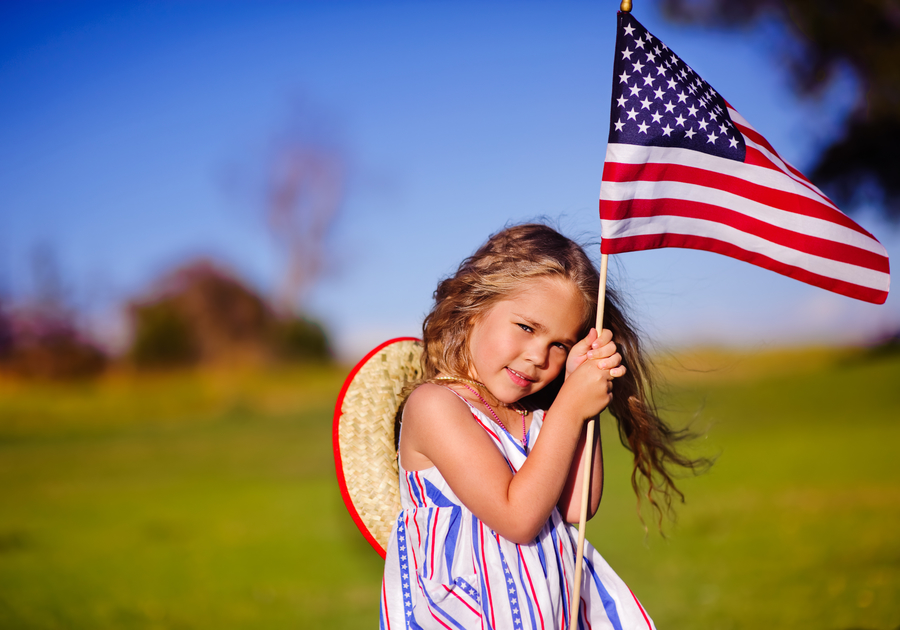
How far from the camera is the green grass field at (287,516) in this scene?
4.29 metres

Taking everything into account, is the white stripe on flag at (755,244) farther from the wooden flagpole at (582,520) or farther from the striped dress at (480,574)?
the striped dress at (480,574)

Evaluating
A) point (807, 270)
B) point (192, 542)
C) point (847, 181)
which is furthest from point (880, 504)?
point (192, 542)

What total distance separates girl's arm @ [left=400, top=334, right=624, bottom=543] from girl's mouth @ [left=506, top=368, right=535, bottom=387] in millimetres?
140

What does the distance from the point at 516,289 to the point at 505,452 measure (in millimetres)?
428

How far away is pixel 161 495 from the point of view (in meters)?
7.34

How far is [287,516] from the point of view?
22.0 ft

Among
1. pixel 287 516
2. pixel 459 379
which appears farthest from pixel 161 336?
pixel 459 379

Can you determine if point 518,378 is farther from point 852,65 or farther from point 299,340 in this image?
point 299,340

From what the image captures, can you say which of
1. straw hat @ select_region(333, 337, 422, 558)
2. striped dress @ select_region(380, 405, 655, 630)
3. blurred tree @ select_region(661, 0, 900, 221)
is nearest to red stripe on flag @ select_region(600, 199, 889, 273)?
striped dress @ select_region(380, 405, 655, 630)

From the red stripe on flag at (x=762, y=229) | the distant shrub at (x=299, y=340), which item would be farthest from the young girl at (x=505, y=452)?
the distant shrub at (x=299, y=340)

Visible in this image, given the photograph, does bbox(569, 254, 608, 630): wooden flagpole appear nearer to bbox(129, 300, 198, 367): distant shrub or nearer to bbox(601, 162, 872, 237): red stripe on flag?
bbox(601, 162, 872, 237): red stripe on flag

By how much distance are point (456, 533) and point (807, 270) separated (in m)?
1.23

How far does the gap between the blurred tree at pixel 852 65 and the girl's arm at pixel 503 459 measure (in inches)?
303

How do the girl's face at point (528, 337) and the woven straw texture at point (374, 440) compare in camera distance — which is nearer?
the girl's face at point (528, 337)
